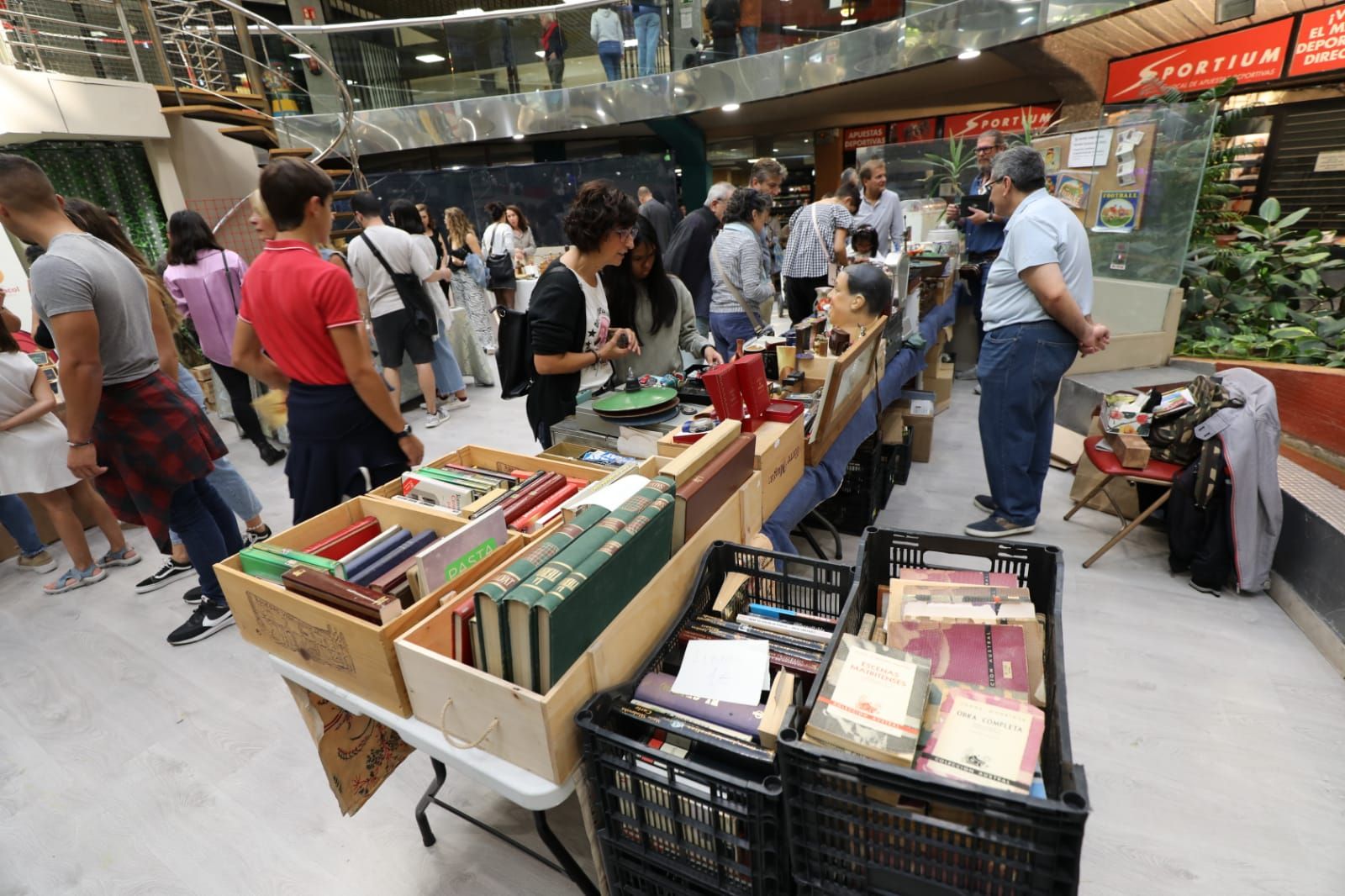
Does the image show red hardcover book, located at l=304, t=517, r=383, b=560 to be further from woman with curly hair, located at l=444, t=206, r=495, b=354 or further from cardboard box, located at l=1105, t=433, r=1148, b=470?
woman with curly hair, located at l=444, t=206, r=495, b=354

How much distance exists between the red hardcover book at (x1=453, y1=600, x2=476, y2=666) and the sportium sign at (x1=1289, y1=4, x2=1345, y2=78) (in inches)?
314

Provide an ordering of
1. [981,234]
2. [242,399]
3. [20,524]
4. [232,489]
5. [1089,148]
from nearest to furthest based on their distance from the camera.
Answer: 1. [232,489]
2. [20,524]
3. [1089,148]
4. [242,399]
5. [981,234]

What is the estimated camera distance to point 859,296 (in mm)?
2818

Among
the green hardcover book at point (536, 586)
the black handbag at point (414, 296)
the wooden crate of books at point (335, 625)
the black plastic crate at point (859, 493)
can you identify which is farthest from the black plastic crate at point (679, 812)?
the black handbag at point (414, 296)

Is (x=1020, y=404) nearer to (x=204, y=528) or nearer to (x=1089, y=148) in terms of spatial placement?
(x=1089, y=148)

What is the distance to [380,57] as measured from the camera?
384 inches

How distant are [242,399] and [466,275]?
107 inches

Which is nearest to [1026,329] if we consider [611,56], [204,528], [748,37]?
[204,528]

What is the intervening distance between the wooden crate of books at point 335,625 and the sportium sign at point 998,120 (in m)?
9.65

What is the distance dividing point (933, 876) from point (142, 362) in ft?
9.62

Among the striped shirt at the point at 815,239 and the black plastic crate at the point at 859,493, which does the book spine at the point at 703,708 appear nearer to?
the black plastic crate at the point at 859,493

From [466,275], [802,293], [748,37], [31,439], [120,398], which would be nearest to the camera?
[120,398]

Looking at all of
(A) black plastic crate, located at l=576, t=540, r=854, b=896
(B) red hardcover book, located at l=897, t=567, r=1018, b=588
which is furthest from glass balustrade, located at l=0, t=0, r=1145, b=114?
(B) red hardcover book, located at l=897, t=567, r=1018, b=588

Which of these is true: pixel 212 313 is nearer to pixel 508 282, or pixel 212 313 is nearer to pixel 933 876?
pixel 508 282
